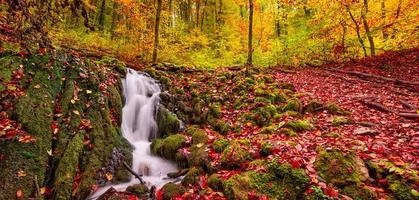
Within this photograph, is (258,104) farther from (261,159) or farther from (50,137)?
(50,137)

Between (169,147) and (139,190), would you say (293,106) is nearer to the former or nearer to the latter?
(169,147)

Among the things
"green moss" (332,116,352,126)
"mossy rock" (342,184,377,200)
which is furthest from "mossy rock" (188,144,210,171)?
"green moss" (332,116,352,126)

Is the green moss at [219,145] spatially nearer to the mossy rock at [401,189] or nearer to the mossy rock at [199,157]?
Answer: the mossy rock at [199,157]

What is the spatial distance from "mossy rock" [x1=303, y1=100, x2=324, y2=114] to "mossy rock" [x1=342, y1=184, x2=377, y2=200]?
4.09m

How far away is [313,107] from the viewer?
26.6 ft

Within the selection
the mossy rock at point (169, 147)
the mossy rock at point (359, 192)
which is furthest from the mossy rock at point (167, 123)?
the mossy rock at point (359, 192)

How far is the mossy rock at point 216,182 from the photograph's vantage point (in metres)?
4.80

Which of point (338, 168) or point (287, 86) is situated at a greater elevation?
point (287, 86)

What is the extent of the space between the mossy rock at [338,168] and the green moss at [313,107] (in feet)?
11.2

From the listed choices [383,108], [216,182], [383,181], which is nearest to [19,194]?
A: [216,182]

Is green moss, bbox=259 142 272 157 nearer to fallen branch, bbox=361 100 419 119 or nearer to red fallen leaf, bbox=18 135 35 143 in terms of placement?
fallen branch, bbox=361 100 419 119

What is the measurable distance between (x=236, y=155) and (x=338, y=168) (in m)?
1.98

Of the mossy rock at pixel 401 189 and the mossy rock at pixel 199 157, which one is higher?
the mossy rock at pixel 401 189

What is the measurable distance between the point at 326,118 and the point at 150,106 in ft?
18.9
